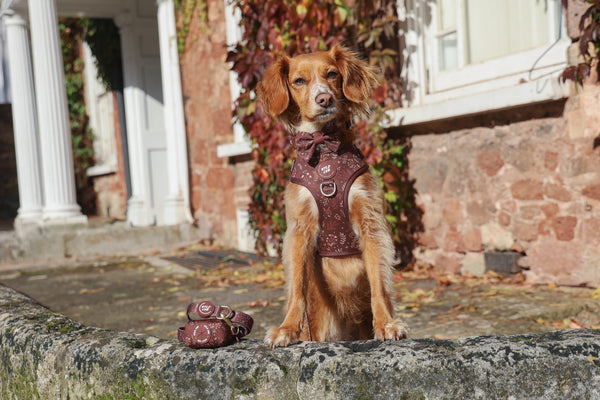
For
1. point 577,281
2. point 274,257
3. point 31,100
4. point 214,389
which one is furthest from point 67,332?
point 31,100

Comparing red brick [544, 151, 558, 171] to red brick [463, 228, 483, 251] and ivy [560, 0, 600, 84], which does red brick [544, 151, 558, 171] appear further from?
red brick [463, 228, 483, 251]

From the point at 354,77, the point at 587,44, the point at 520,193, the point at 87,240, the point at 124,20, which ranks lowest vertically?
the point at 87,240

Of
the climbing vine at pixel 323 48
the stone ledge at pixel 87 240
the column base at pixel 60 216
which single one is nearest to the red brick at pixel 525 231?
the climbing vine at pixel 323 48

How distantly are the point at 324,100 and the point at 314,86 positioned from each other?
4.3 inches

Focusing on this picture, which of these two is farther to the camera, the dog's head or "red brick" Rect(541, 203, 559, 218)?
"red brick" Rect(541, 203, 559, 218)

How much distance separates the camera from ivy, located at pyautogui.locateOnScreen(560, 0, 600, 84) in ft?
11.4

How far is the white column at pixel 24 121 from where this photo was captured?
337 inches

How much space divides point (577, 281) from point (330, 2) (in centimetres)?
313

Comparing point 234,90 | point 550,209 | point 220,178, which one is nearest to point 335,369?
point 550,209

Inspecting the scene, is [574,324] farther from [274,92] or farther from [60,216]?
[60,216]

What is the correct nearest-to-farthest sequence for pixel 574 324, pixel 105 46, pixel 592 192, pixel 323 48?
pixel 574 324 < pixel 592 192 < pixel 323 48 < pixel 105 46

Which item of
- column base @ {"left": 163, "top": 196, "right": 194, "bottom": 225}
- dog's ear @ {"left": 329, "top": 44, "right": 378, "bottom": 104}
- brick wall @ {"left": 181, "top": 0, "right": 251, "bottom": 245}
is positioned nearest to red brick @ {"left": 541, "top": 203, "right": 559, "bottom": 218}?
dog's ear @ {"left": 329, "top": 44, "right": 378, "bottom": 104}

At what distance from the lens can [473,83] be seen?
461 centimetres

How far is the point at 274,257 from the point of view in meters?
6.46
